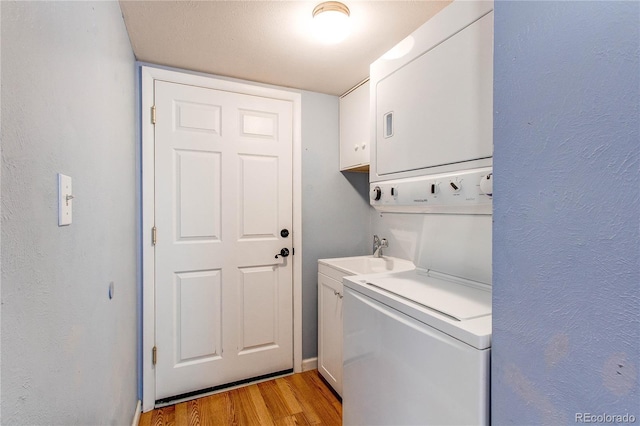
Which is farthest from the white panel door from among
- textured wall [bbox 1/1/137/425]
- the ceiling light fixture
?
the ceiling light fixture

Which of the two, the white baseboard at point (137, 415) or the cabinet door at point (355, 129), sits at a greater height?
the cabinet door at point (355, 129)

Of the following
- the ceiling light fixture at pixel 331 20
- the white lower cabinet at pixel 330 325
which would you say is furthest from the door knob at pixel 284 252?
the ceiling light fixture at pixel 331 20

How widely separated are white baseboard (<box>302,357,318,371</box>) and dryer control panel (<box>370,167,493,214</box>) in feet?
4.77

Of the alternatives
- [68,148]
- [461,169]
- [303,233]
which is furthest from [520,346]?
[303,233]

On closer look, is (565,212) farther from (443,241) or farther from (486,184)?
(443,241)

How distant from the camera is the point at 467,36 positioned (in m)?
1.09

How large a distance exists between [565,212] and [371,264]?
1.72m

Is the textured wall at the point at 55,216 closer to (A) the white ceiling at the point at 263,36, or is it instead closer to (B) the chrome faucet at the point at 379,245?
(A) the white ceiling at the point at 263,36

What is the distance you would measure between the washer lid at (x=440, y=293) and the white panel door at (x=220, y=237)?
1059 millimetres

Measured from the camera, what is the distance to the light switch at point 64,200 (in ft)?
2.35

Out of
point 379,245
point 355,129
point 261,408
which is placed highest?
point 355,129

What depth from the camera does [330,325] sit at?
2.11 meters

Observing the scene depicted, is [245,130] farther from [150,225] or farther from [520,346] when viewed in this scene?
[520,346]

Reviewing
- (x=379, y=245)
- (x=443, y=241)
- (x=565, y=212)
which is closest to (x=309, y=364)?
(x=379, y=245)
